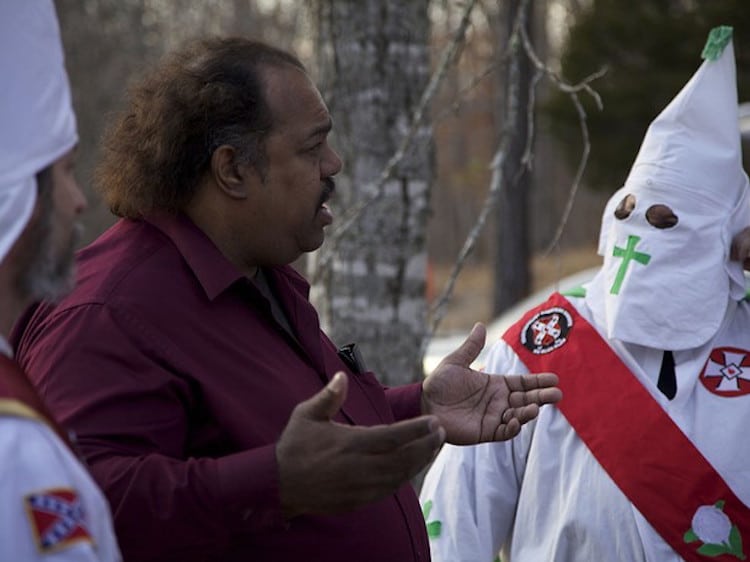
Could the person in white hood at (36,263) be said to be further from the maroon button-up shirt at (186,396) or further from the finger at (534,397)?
the finger at (534,397)

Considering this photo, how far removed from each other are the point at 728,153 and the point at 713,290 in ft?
1.48

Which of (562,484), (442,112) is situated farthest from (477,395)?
(442,112)

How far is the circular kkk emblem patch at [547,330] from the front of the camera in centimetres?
356

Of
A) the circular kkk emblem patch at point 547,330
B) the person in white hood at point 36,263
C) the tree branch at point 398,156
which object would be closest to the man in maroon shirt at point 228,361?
the person in white hood at point 36,263

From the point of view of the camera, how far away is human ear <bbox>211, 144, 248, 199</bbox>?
2.59 m

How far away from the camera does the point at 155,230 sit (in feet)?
8.61

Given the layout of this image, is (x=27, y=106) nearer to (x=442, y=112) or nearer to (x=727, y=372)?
(x=727, y=372)

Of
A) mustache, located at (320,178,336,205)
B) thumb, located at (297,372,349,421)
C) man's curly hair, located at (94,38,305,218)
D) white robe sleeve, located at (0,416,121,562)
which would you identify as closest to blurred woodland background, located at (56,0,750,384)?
man's curly hair, located at (94,38,305,218)

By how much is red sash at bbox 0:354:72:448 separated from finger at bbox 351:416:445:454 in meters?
0.51

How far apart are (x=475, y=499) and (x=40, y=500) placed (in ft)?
6.41

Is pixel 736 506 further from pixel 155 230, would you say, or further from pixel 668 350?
pixel 155 230

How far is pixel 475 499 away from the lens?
3.45 meters

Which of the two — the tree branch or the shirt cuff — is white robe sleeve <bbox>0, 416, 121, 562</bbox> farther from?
the tree branch

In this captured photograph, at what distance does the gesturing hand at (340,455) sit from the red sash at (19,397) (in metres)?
0.41
